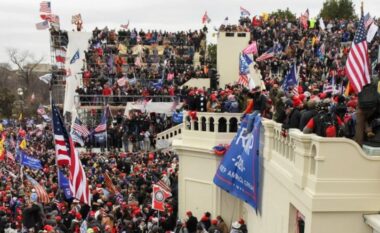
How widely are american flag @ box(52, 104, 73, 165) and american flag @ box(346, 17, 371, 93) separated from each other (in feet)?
25.1

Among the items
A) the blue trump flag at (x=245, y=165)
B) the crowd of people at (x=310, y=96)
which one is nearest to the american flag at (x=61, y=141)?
the crowd of people at (x=310, y=96)

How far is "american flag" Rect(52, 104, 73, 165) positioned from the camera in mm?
13117

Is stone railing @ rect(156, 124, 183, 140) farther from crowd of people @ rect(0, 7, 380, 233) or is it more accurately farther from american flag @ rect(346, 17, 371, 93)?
american flag @ rect(346, 17, 371, 93)

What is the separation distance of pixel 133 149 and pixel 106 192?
889cm

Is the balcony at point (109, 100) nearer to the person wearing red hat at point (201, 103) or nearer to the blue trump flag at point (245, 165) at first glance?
the person wearing red hat at point (201, 103)

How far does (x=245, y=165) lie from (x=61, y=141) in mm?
5131

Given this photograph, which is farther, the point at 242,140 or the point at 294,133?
the point at 242,140

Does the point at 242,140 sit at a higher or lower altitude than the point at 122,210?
higher

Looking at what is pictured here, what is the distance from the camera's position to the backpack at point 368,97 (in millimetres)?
7887

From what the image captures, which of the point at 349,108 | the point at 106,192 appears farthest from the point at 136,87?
the point at 349,108

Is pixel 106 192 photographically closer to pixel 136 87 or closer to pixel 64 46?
pixel 136 87

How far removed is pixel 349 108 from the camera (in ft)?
31.3

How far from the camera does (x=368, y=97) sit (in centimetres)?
794

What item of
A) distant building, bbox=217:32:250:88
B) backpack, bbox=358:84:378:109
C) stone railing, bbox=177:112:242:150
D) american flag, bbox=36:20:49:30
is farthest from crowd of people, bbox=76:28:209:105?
backpack, bbox=358:84:378:109
